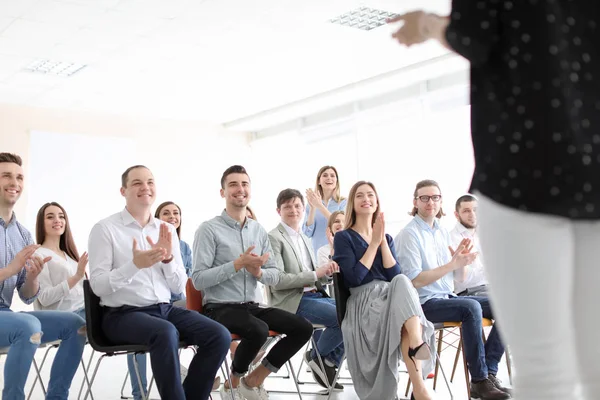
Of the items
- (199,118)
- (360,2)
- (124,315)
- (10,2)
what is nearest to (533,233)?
(124,315)

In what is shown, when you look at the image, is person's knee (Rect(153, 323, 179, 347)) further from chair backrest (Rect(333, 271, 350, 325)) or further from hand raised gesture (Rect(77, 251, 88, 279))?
hand raised gesture (Rect(77, 251, 88, 279))

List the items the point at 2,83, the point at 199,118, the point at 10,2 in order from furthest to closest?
the point at 199,118, the point at 2,83, the point at 10,2

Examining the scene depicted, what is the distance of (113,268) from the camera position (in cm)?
346

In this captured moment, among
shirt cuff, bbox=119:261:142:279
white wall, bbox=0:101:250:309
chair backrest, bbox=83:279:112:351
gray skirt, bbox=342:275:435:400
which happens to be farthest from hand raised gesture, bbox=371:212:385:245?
white wall, bbox=0:101:250:309

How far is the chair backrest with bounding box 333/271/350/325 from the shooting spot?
12.3 feet

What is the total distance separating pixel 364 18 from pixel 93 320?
4.18m

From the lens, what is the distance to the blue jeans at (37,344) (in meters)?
3.12

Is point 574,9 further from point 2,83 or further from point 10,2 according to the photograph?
point 2,83

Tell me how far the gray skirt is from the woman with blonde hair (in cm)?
212

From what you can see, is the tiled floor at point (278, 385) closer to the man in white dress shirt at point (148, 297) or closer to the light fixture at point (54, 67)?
the man in white dress shirt at point (148, 297)

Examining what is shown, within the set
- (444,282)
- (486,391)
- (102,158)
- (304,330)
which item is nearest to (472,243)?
(444,282)

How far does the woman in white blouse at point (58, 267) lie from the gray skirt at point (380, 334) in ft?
5.47

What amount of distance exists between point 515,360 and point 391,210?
→ 801 centimetres

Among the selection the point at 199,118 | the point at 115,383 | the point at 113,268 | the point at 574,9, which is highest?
the point at 199,118
